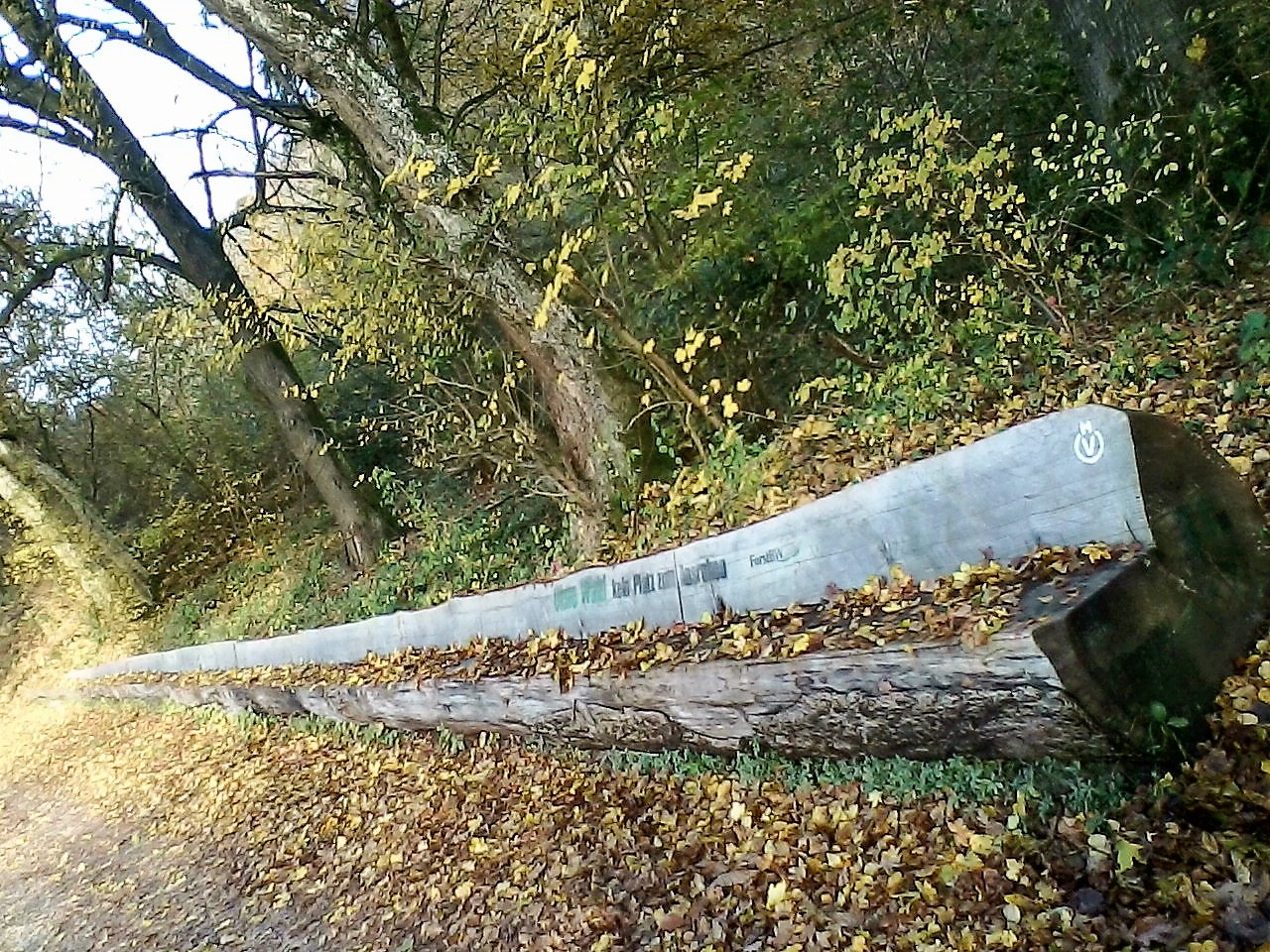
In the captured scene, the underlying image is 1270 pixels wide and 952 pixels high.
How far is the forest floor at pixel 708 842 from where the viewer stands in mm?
2502

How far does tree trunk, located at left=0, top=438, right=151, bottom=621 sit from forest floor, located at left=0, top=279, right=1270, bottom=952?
489 cm

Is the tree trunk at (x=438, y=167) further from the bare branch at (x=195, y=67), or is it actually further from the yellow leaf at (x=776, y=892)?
the yellow leaf at (x=776, y=892)

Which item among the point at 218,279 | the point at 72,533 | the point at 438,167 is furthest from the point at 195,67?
the point at 72,533

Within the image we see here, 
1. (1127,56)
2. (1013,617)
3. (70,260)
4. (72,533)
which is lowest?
(1013,617)

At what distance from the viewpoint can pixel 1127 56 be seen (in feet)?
16.2

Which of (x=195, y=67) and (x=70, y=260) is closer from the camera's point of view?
(x=195, y=67)

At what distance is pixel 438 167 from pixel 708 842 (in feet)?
13.9

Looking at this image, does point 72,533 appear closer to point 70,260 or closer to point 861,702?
point 70,260

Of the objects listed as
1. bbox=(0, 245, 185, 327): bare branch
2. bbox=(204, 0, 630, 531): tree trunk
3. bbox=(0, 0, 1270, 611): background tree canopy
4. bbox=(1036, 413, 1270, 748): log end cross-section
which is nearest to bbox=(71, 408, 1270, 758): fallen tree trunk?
bbox=(1036, 413, 1270, 748): log end cross-section

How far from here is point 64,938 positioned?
5316 mm

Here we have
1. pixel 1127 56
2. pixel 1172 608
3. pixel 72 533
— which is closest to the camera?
pixel 1172 608

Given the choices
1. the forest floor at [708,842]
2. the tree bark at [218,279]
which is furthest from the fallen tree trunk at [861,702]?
the tree bark at [218,279]

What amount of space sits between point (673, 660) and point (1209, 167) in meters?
3.69

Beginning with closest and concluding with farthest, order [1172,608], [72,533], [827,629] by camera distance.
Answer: [1172,608], [827,629], [72,533]
